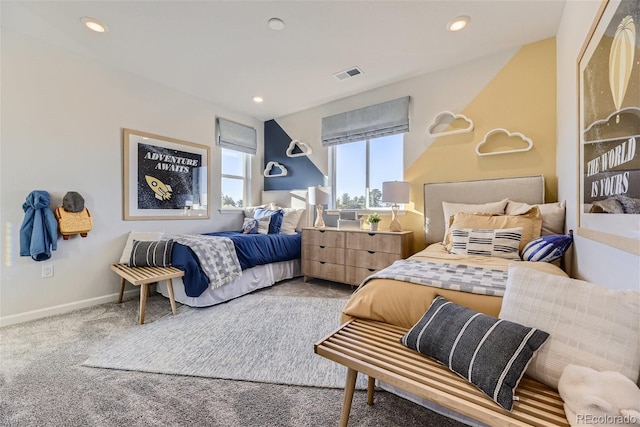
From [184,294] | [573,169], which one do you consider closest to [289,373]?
[184,294]

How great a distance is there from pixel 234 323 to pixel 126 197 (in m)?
1.97

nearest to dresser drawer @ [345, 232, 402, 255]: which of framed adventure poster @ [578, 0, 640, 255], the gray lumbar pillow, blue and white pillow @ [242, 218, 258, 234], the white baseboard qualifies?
blue and white pillow @ [242, 218, 258, 234]

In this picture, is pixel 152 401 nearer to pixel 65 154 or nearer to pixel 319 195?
pixel 65 154

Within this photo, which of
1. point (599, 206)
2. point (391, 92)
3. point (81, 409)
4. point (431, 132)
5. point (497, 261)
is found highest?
point (391, 92)

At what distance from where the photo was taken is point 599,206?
3.96ft

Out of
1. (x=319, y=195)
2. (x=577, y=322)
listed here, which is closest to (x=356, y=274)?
(x=319, y=195)

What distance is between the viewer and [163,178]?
3.38 m

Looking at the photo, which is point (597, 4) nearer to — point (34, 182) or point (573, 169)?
point (573, 169)

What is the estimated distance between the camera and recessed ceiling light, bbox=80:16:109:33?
2.20 m

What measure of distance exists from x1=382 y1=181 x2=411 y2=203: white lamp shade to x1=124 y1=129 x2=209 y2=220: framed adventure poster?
8.18ft

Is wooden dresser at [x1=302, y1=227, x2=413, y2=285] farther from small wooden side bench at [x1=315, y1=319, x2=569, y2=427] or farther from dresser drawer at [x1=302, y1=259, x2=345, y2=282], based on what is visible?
small wooden side bench at [x1=315, y1=319, x2=569, y2=427]

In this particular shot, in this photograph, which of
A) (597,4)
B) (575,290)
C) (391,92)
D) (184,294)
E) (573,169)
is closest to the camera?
(575,290)

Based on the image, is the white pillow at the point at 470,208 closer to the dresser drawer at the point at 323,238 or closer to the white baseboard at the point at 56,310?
the dresser drawer at the point at 323,238

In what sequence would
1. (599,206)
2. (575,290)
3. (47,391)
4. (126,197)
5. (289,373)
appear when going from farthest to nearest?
(126,197) → (289,373) → (47,391) → (599,206) → (575,290)
